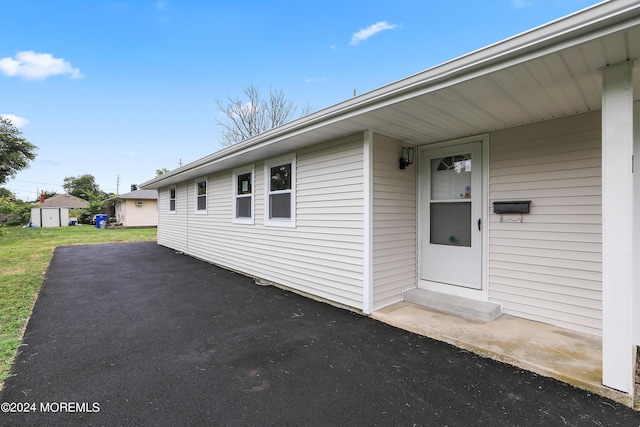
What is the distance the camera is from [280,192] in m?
5.33

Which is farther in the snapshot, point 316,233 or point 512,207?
point 316,233

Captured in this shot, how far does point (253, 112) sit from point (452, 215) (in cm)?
1493

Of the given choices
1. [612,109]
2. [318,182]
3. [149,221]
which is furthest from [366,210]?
[149,221]

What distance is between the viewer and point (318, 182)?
4.49m

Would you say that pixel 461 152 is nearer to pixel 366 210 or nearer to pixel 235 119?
pixel 366 210

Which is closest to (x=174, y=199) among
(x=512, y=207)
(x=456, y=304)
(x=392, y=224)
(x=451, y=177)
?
(x=392, y=224)

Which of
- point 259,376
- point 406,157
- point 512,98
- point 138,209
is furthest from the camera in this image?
point 138,209

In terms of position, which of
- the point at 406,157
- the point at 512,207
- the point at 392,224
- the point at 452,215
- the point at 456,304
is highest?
the point at 406,157

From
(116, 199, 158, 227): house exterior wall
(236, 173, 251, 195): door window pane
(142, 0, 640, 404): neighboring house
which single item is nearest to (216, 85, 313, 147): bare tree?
(116, 199, 158, 227): house exterior wall

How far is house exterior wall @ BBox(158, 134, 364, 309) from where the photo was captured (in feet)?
12.9

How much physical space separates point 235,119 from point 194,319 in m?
15.3

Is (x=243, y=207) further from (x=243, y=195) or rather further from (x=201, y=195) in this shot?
(x=201, y=195)

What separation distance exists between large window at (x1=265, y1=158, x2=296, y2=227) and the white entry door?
217 centimetres

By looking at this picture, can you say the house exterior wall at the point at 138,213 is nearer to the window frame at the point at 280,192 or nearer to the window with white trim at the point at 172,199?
the window with white trim at the point at 172,199
